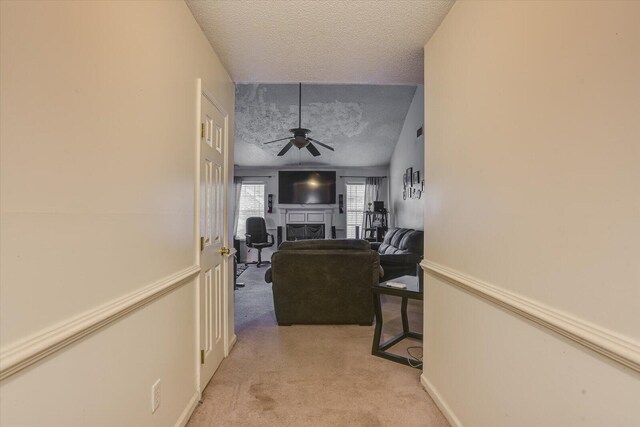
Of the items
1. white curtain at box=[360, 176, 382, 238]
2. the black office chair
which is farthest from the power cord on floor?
white curtain at box=[360, 176, 382, 238]

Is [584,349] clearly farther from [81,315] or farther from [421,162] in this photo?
[421,162]

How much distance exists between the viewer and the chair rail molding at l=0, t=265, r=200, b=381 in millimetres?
698

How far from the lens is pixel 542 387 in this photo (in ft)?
3.42

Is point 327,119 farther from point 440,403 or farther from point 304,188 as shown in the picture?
point 440,403

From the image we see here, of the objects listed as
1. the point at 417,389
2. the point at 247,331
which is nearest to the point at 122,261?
the point at 417,389

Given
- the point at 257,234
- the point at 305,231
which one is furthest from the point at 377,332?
the point at 305,231

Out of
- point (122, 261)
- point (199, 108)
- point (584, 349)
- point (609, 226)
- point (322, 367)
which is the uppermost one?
point (199, 108)

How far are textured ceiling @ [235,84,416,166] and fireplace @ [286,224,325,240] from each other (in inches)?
64.3

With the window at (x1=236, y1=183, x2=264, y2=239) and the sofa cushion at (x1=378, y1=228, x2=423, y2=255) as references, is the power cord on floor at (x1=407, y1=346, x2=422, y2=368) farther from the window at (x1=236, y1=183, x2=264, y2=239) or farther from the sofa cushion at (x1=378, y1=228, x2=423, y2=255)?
the window at (x1=236, y1=183, x2=264, y2=239)

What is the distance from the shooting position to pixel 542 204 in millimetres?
A: 1029

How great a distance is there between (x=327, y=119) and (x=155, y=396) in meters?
5.68

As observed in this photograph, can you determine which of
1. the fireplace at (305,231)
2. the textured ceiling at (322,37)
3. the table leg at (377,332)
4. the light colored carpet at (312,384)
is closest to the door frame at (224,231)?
the light colored carpet at (312,384)

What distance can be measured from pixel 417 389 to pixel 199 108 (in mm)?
2308

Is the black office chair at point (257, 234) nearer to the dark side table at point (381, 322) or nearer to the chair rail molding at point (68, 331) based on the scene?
the dark side table at point (381, 322)
